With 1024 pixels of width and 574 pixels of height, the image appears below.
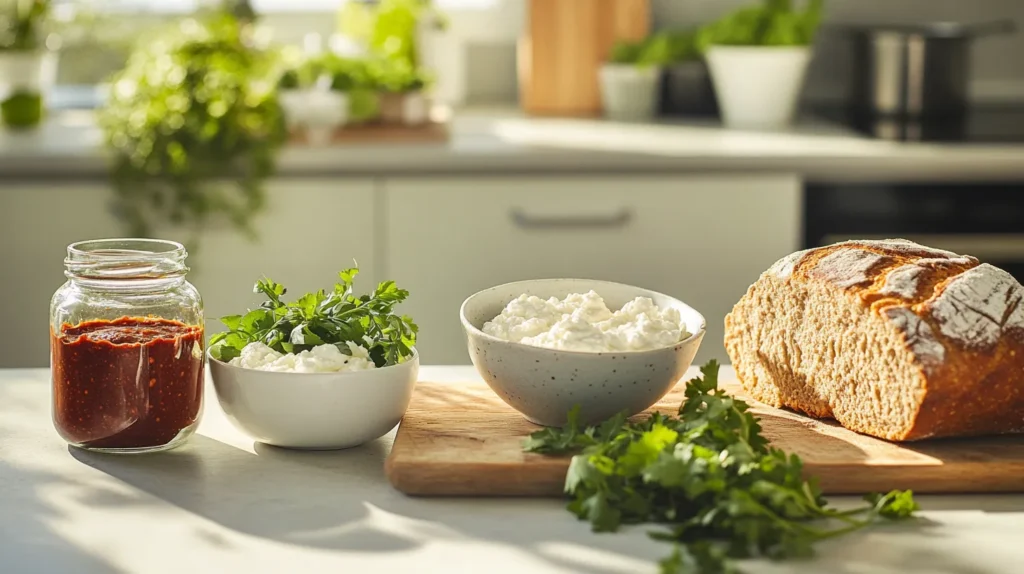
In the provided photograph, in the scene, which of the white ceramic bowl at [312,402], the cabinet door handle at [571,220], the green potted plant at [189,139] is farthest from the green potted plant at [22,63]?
the white ceramic bowl at [312,402]

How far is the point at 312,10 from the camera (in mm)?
3260

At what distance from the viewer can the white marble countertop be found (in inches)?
37.2

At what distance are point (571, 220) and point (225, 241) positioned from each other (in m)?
0.70

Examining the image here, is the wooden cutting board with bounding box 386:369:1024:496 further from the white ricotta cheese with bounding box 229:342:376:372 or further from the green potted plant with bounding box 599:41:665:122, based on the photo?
the green potted plant with bounding box 599:41:665:122

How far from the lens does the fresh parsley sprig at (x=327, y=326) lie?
47.2 inches

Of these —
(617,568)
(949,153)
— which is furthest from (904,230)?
(617,568)

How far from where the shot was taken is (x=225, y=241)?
2.53 m

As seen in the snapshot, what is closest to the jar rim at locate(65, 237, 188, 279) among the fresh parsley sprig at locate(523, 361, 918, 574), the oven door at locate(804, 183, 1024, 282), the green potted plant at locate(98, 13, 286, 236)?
the fresh parsley sprig at locate(523, 361, 918, 574)

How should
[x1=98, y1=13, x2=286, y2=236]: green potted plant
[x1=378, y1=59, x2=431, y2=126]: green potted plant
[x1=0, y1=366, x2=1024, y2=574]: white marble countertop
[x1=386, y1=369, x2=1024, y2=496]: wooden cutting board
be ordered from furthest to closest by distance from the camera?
[x1=378, y1=59, x2=431, y2=126]: green potted plant < [x1=98, y1=13, x2=286, y2=236]: green potted plant < [x1=386, y1=369, x2=1024, y2=496]: wooden cutting board < [x1=0, y1=366, x2=1024, y2=574]: white marble countertop

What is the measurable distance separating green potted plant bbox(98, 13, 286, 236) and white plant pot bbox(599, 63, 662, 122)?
83 centimetres

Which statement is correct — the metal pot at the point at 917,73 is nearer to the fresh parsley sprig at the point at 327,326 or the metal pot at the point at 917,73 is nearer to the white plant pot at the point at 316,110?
the white plant pot at the point at 316,110

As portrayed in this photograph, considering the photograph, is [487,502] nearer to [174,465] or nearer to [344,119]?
[174,465]

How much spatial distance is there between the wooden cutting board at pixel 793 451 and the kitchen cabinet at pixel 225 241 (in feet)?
4.30

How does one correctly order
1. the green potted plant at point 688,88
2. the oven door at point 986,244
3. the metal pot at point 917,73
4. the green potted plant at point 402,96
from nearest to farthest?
the oven door at point 986,244, the green potted plant at point 402,96, the metal pot at point 917,73, the green potted plant at point 688,88
